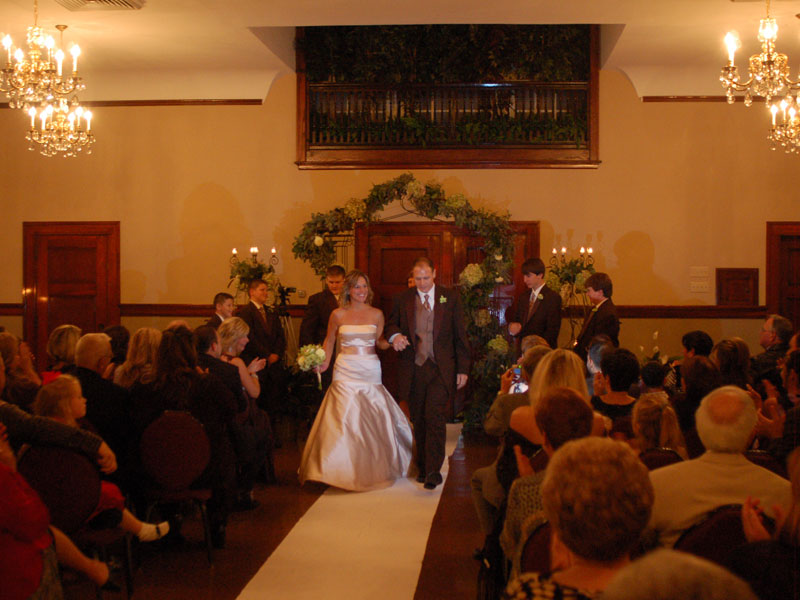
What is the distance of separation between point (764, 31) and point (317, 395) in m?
5.46

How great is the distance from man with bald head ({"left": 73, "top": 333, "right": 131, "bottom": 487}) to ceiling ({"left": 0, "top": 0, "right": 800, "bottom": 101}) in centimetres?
400

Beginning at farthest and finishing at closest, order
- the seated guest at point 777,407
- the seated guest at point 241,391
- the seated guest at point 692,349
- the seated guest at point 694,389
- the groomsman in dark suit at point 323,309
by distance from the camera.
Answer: the groomsman in dark suit at point 323,309, the seated guest at point 692,349, the seated guest at point 241,391, the seated guest at point 694,389, the seated guest at point 777,407

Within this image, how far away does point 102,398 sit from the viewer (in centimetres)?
464

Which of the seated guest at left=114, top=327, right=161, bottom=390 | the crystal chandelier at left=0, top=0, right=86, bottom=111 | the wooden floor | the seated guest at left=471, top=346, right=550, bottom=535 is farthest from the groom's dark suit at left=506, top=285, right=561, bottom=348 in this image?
the crystal chandelier at left=0, top=0, right=86, bottom=111

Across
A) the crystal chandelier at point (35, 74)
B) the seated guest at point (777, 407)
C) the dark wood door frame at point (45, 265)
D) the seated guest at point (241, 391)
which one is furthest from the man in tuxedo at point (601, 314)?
the dark wood door frame at point (45, 265)

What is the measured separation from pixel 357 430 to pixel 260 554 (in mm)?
1861

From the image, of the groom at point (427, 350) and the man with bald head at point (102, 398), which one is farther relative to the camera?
the groom at point (427, 350)

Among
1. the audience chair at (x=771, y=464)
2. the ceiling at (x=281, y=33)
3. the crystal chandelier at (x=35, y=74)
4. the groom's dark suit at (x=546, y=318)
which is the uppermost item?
the ceiling at (x=281, y=33)

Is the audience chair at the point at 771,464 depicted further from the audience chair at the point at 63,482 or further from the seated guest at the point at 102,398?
the seated guest at the point at 102,398

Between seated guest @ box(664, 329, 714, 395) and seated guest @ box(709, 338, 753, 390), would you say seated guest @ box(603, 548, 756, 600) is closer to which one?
seated guest @ box(709, 338, 753, 390)

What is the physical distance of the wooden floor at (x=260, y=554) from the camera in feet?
14.6

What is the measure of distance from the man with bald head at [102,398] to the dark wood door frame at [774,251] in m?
8.20

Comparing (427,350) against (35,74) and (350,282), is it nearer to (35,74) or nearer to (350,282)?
(350,282)

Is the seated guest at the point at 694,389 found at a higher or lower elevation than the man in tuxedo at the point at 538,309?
lower
